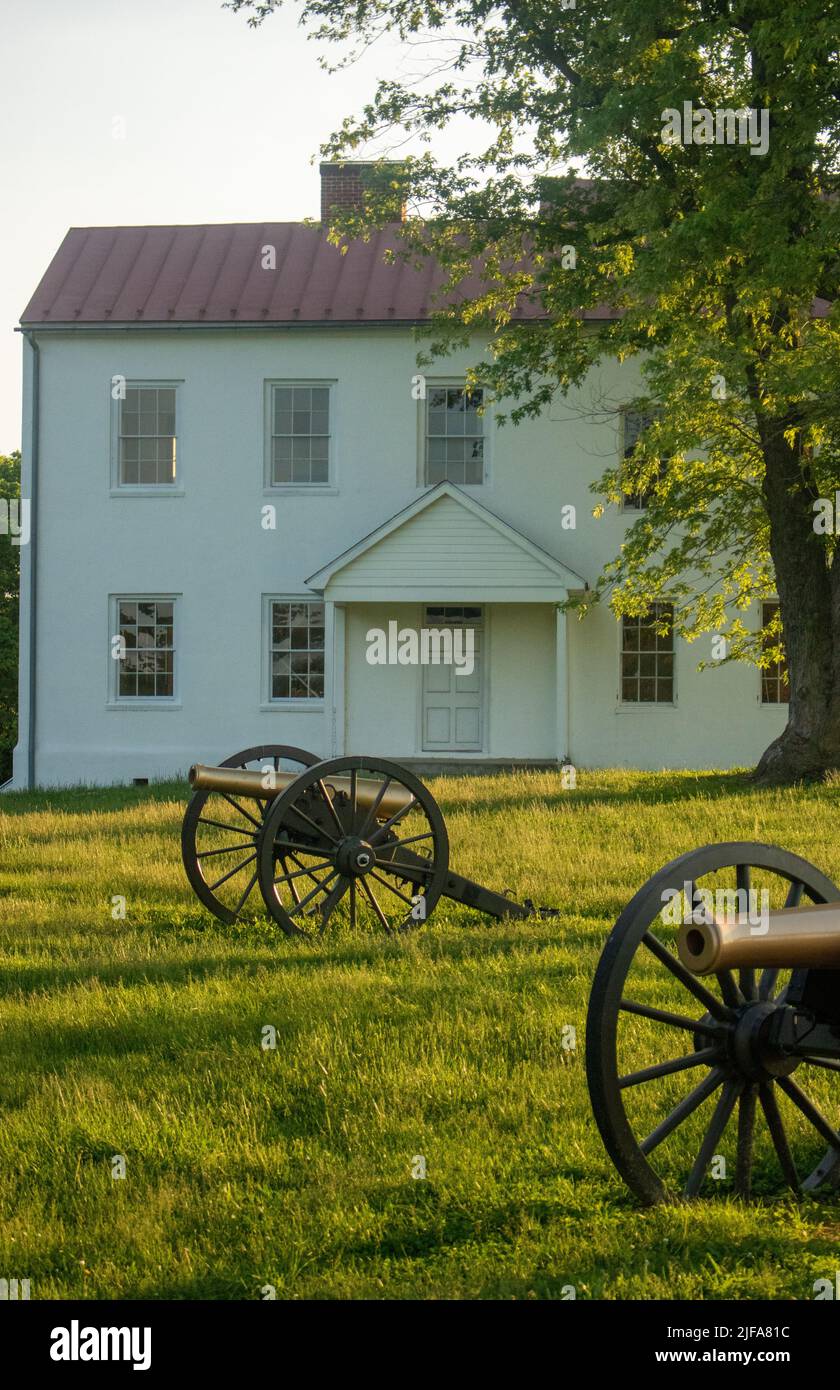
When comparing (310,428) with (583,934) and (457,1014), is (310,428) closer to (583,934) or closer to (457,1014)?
(583,934)

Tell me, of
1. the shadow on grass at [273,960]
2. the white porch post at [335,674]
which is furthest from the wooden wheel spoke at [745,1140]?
the white porch post at [335,674]

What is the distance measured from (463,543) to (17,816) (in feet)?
27.8

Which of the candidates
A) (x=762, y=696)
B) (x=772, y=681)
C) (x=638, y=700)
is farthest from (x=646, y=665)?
(x=772, y=681)

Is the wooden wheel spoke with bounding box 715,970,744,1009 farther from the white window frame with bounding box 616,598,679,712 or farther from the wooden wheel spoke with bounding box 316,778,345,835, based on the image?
the white window frame with bounding box 616,598,679,712

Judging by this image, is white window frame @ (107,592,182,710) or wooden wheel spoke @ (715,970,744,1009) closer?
wooden wheel spoke @ (715,970,744,1009)

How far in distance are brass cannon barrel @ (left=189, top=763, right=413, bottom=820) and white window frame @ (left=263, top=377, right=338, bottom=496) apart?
1376 cm

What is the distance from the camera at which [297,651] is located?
870 inches

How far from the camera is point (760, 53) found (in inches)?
484

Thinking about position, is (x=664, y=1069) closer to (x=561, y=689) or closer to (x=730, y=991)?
(x=730, y=991)

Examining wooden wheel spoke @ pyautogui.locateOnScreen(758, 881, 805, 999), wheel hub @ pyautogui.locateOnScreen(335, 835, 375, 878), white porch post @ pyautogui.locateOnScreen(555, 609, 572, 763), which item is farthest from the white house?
wooden wheel spoke @ pyautogui.locateOnScreen(758, 881, 805, 999)

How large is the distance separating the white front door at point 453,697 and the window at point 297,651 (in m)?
1.71

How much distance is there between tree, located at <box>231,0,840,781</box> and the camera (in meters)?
12.6

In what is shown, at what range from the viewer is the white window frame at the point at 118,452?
22297mm

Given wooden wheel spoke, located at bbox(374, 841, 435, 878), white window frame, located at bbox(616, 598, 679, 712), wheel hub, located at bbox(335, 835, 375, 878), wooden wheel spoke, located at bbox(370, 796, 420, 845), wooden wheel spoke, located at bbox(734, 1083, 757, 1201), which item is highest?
white window frame, located at bbox(616, 598, 679, 712)
